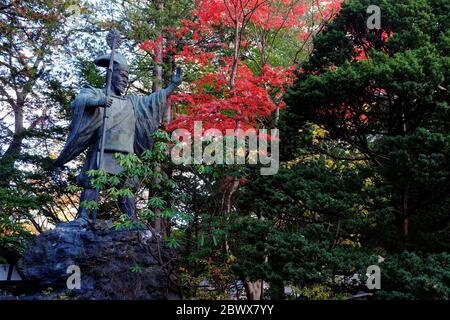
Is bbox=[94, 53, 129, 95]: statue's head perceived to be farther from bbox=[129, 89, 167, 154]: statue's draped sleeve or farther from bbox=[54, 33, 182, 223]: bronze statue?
bbox=[129, 89, 167, 154]: statue's draped sleeve

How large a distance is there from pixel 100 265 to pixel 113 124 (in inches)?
106

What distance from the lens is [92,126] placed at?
25.8ft

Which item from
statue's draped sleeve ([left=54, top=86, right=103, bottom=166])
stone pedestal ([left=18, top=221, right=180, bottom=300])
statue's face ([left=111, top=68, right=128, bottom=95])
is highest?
statue's face ([left=111, top=68, right=128, bottom=95])

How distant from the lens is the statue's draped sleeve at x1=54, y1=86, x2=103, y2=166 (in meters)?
7.76

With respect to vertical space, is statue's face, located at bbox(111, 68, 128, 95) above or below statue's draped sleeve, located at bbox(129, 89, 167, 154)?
above

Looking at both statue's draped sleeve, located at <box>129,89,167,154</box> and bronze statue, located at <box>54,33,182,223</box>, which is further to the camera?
statue's draped sleeve, located at <box>129,89,167,154</box>

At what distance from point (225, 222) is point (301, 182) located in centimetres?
186

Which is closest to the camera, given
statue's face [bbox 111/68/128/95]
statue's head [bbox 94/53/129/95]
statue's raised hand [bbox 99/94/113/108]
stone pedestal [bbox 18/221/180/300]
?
stone pedestal [bbox 18/221/180/300]

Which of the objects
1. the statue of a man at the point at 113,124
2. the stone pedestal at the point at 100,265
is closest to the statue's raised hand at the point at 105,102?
the statue of a man at the point at 113,124

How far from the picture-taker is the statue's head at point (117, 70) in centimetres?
811

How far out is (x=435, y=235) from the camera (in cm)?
593

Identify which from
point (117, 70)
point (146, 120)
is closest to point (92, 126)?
point (146, 120)

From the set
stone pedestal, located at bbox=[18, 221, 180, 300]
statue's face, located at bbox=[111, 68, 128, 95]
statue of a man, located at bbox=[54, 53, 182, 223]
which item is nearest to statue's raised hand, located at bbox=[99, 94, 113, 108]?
statue of a man, located at bbox=[54, 53, 182, 223]
